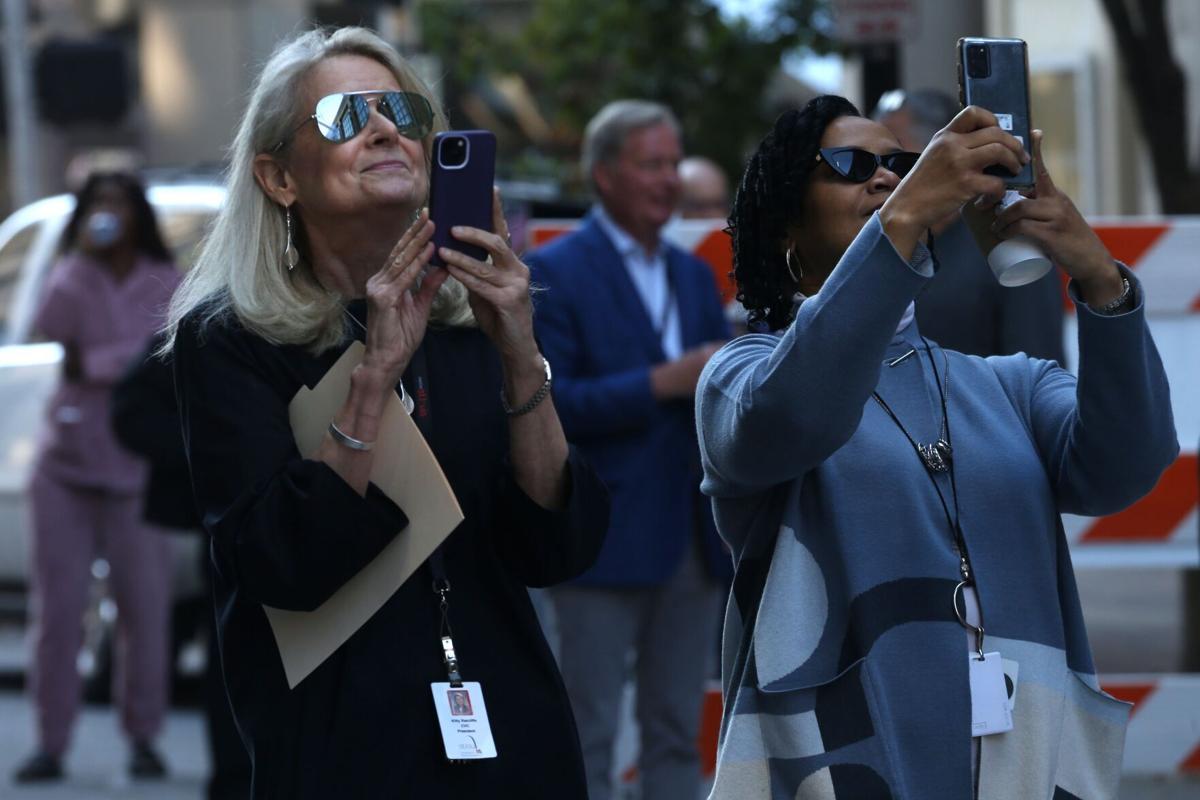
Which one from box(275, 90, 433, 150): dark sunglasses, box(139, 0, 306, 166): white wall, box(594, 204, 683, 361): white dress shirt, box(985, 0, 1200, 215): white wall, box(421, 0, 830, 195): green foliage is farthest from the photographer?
box(139, 0, 306, 166): white wall

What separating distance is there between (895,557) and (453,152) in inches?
34.4

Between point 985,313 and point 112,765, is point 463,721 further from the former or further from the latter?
point 112,765

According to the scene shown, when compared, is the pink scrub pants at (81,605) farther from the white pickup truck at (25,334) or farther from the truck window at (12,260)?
the truck window at (12,260)

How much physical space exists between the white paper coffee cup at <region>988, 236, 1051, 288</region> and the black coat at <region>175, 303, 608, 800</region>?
819 millimetres

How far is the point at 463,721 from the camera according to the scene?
3.09 m

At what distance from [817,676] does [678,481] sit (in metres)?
2.93

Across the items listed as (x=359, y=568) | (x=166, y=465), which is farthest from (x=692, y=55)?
(x=359, y=568)

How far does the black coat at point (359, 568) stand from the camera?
304cm

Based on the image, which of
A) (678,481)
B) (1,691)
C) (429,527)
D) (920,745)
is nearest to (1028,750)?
(920,745)

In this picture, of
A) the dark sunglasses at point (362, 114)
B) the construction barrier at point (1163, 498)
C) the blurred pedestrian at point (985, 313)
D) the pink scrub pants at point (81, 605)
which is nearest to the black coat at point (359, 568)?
the dark sunglasses at point (362, 114)

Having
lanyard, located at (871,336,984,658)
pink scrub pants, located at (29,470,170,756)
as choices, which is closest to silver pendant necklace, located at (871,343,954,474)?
lanyard, located at (871,336,984,658)

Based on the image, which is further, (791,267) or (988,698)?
(791,267)

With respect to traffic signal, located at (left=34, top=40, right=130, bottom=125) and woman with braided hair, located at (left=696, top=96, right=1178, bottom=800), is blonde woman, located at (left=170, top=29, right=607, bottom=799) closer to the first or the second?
woman with braided hair, located at (left=696, top=96, right=1178, bottom=800)

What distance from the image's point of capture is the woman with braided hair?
8.97ft
